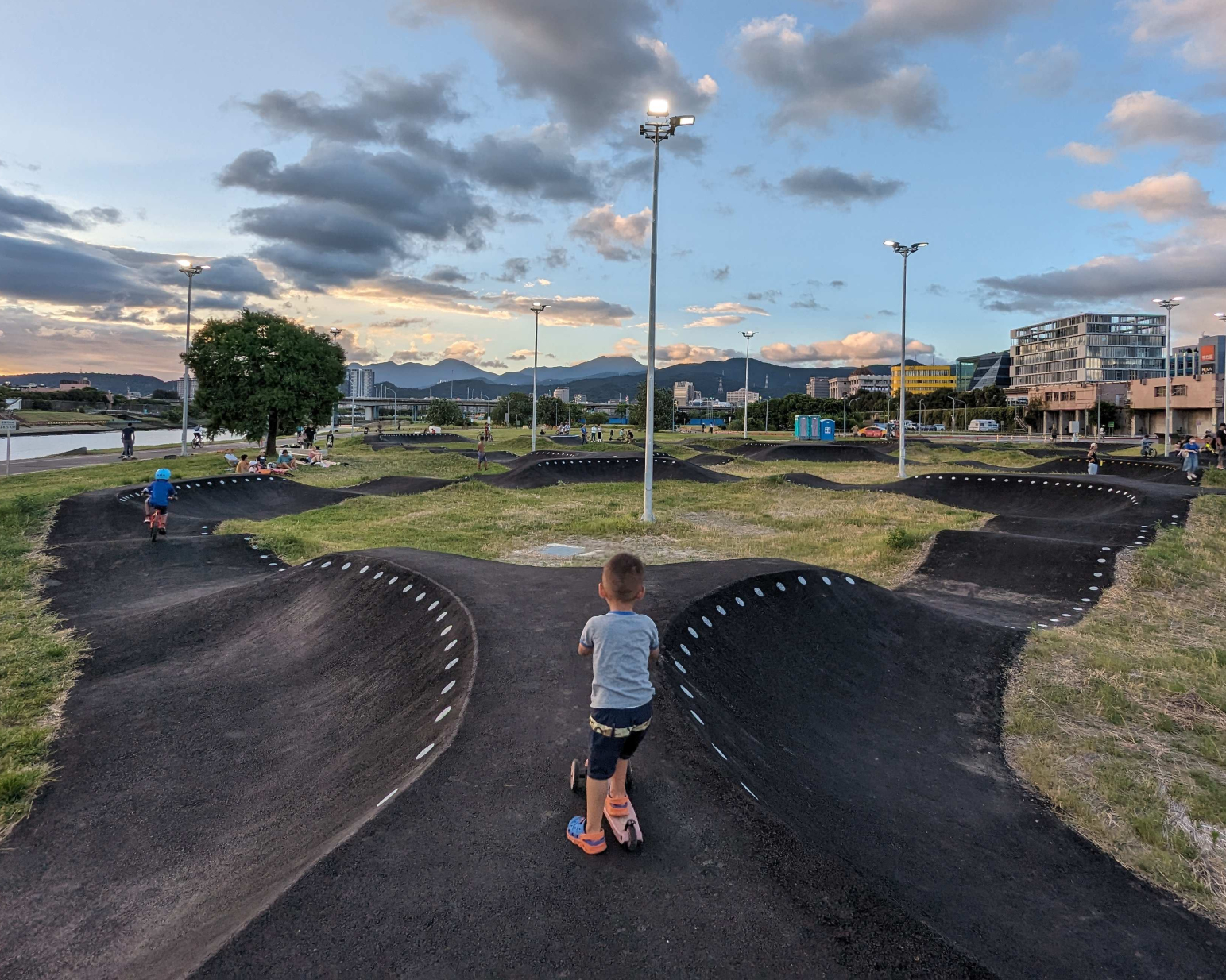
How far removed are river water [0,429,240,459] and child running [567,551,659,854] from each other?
5275cm

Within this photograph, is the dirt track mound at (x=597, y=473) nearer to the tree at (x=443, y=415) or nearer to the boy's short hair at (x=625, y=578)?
the boy's short hair at (x=625, y=578)

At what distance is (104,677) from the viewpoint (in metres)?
8.78

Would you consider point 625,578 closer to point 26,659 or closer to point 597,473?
point 26,659

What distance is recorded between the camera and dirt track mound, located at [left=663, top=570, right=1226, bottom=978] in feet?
15.4

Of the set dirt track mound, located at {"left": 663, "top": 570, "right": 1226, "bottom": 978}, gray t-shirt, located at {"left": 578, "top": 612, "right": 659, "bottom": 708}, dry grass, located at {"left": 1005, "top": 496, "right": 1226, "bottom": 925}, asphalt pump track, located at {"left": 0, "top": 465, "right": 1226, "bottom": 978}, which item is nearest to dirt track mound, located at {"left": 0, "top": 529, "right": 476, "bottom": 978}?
asphalt pump track, located at {"left": 0, "top": 465, "right": 1226, "bottom": 978}

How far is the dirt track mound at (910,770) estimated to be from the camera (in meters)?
4.68

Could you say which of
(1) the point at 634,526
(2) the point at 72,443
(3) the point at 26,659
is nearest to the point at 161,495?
(3) the point at 26,659

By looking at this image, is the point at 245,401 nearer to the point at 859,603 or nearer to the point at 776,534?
the point at 776,534

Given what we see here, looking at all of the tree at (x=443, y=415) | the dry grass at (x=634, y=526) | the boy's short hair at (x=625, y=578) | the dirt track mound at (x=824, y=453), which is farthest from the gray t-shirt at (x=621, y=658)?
the tree at (x=443, y=415)

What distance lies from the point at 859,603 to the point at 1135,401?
4064 inches

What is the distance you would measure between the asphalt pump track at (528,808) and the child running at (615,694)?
27cm

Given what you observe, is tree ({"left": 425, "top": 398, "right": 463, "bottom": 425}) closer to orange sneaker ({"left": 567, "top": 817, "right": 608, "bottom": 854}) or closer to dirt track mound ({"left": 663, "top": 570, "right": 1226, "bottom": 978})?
dirt track mound ({"left": 663, "top": 570, "right": 1226, "bottom": 978})

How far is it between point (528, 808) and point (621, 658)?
126cm

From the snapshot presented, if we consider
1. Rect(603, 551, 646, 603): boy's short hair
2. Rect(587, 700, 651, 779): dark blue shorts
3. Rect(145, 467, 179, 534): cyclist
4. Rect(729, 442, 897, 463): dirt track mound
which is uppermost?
Rect(729, 442, 897, 463): dirt track mound
